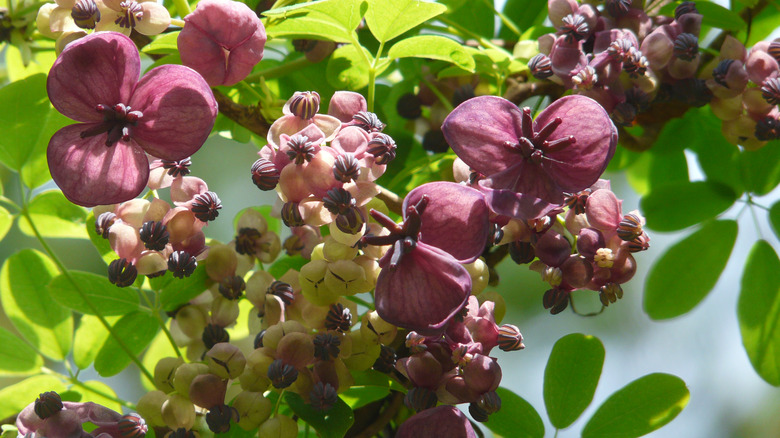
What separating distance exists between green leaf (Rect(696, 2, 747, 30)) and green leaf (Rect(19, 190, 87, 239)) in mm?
686

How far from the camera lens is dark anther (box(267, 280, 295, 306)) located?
609 mm

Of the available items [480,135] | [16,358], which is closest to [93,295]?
[16,358]

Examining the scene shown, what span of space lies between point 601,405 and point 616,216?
0.22 metres

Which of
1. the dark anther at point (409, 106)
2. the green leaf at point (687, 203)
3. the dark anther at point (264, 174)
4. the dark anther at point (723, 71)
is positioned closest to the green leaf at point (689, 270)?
the green leaf at point (687, 203)

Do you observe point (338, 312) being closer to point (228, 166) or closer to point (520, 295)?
point (520, 295)

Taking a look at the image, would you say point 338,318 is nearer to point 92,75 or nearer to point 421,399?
point 421,399

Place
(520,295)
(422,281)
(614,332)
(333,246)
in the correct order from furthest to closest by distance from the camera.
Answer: (614,332)
(520,295)
(333,246)
(422,281)

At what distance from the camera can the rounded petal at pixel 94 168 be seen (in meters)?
0.49

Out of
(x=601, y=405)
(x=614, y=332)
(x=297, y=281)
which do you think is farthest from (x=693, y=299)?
(x=614, y=332)

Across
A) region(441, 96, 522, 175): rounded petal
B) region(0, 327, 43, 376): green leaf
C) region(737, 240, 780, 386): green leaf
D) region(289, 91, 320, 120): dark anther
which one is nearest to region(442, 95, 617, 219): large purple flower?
region(441, 96, 522, 175): rounded petal

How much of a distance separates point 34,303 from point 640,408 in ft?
2.08

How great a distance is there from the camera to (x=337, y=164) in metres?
0.50

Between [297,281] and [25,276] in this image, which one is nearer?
[297,281]

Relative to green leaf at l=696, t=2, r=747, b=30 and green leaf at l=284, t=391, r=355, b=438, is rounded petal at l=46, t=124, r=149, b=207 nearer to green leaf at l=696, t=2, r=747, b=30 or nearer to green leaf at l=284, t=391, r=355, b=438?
green leaf at l=284, t=391, r=355, b=438
